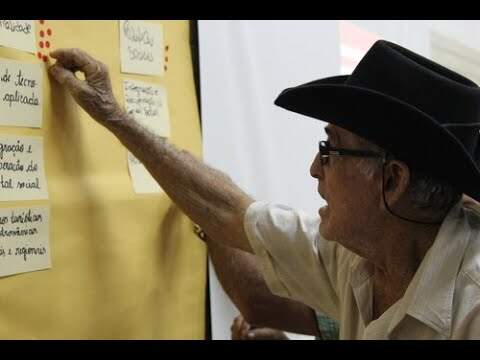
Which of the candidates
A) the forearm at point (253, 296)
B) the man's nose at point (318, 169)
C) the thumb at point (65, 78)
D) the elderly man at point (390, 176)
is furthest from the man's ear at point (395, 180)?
the thumb at point (65, 78)

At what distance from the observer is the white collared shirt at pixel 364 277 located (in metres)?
1.00

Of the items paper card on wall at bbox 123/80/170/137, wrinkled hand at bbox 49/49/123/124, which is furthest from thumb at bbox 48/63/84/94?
paper card on wall at bbox 123/80/170/137

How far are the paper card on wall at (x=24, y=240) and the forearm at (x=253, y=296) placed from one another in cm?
42

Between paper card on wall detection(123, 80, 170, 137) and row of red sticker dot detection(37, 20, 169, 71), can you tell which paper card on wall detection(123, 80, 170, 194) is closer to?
paper card on wall detection(123, 80, 170, 137)

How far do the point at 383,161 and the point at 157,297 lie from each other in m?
0.50

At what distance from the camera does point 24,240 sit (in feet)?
3.17

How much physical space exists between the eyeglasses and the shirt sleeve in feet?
0.65

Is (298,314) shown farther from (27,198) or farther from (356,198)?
(27,198)

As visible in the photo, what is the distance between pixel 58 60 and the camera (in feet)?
3.36

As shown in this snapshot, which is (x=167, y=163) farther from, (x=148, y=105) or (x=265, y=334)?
(x=265, y=334)

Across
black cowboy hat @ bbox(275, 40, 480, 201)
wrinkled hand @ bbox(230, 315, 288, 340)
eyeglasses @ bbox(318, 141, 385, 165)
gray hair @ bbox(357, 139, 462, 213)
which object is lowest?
wrinkled hand @ bbox(230, 315, 288, 340)

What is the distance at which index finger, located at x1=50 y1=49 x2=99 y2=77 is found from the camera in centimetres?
102

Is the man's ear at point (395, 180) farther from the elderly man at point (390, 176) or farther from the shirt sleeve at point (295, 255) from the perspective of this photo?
the shirt sleeve at point (295, 255)
